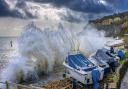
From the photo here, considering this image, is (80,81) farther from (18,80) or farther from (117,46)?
(117,46)

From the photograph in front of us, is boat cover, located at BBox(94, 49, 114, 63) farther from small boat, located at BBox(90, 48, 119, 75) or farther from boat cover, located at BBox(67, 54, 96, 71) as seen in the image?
boat cover, located at BBox(67, 54, 96, 71)

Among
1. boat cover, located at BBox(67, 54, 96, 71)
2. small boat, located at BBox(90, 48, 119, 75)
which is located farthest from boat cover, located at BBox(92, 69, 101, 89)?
small boat, located at BBox(90, 48, 119, 75)

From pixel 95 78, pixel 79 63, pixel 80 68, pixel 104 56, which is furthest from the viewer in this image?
pixel 104 56

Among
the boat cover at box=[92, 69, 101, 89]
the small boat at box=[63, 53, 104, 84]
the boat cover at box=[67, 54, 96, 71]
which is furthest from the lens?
the boat cover at box=[67, 54, 96, 71]

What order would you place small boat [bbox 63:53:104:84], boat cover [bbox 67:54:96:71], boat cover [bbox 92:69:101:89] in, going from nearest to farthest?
boat cover [bbox 92:69:101:89], small boat [bbox 63:53:104:84], boat cover [bbox 67:54:96:71]

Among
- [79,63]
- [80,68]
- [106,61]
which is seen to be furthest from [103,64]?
[80,68]

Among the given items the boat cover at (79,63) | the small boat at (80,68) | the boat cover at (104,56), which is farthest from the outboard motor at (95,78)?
the boat cover at (104,56)

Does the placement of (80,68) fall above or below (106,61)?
below

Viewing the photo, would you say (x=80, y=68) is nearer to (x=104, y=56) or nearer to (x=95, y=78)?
(x=95, y=78)
